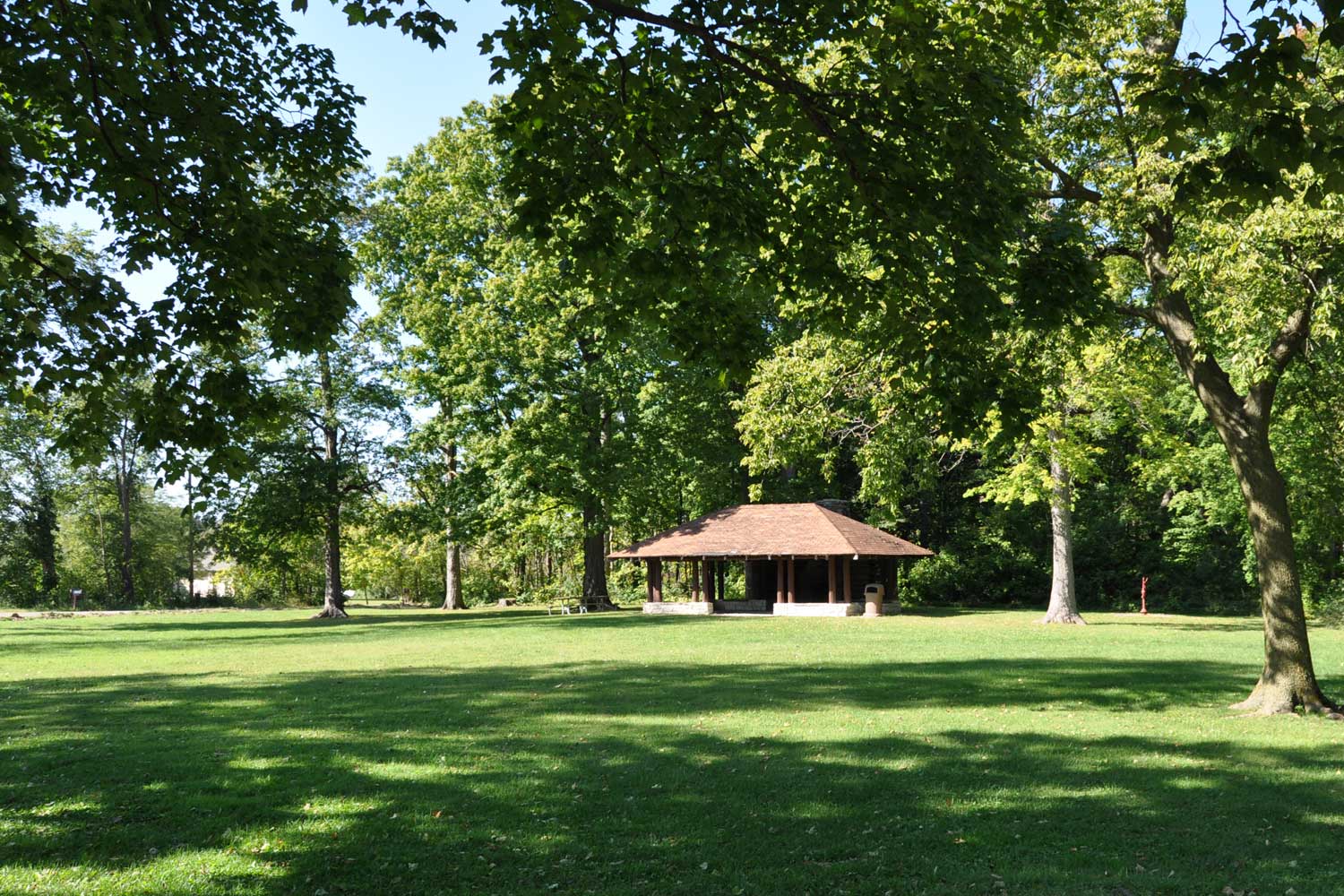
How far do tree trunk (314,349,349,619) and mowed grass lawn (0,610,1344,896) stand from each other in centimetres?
2047

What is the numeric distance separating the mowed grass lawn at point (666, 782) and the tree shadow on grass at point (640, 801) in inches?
1.2

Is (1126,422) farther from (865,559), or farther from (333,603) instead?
(333,603)

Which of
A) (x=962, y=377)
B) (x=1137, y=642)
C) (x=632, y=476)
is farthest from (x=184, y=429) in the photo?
(x=632, y=476)

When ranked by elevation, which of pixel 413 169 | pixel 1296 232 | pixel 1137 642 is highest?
pixel 413 169

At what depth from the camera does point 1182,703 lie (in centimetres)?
1312

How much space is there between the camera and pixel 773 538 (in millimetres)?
36625

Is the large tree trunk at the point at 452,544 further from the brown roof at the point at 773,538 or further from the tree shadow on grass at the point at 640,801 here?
the tree shadow on grass at the point at 640,801

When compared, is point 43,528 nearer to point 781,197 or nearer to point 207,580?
point 207,580

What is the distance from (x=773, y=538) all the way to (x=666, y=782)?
94.3 ft

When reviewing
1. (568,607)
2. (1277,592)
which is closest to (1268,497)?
(1277,592)

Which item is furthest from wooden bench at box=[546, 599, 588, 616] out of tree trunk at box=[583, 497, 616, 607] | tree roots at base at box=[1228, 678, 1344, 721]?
tree roots at base at box=[1228, 678, 1344, 721]

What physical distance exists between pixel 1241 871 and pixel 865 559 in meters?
35.1

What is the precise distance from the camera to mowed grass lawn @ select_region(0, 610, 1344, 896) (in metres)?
6.02

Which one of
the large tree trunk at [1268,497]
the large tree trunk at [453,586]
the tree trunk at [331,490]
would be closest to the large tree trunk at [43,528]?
the large tree trunk at [453,586]
